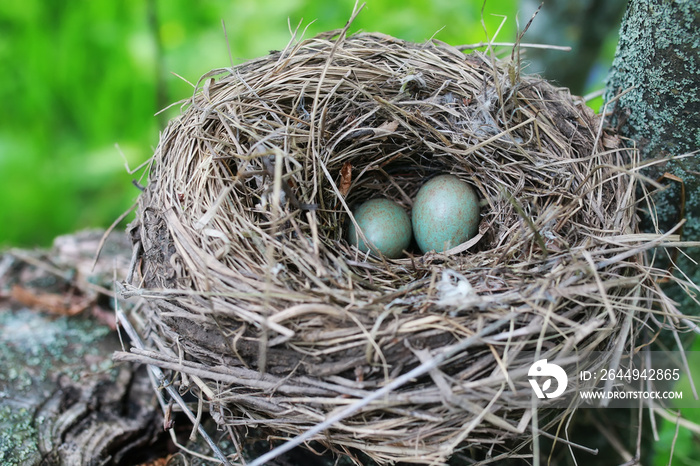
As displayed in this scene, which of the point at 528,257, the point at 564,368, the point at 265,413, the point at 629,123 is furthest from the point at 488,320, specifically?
the point at 629,123

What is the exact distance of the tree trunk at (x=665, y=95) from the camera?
1.54 metres

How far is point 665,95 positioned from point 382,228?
101 cm

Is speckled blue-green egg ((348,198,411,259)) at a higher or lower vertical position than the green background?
lower

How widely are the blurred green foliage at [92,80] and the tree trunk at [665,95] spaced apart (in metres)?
1.90

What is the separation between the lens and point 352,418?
50.4 inches

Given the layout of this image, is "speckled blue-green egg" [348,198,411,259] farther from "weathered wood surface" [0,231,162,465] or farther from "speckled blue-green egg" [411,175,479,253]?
"weathered wood surface" [0,231,162,465]

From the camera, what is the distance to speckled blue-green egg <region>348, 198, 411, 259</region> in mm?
1917

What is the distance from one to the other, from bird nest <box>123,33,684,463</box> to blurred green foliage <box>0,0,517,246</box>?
1.72 m

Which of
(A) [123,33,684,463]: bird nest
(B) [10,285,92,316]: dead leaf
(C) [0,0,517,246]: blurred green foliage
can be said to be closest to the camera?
(A) [123,33,684,463]: bird nest

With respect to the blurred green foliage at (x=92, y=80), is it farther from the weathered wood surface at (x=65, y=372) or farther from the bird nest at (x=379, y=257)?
the bird nest at (x=379, y=257)

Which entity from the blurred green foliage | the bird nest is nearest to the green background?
the blurred green foliage

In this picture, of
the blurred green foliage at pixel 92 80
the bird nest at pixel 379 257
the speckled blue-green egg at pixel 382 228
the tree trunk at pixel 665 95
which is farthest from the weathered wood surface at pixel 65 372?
the tree trunk at pixel 665 95

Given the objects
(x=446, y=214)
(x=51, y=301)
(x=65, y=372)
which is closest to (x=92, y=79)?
(x=51, y=301)

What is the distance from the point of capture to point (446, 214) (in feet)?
6.23
